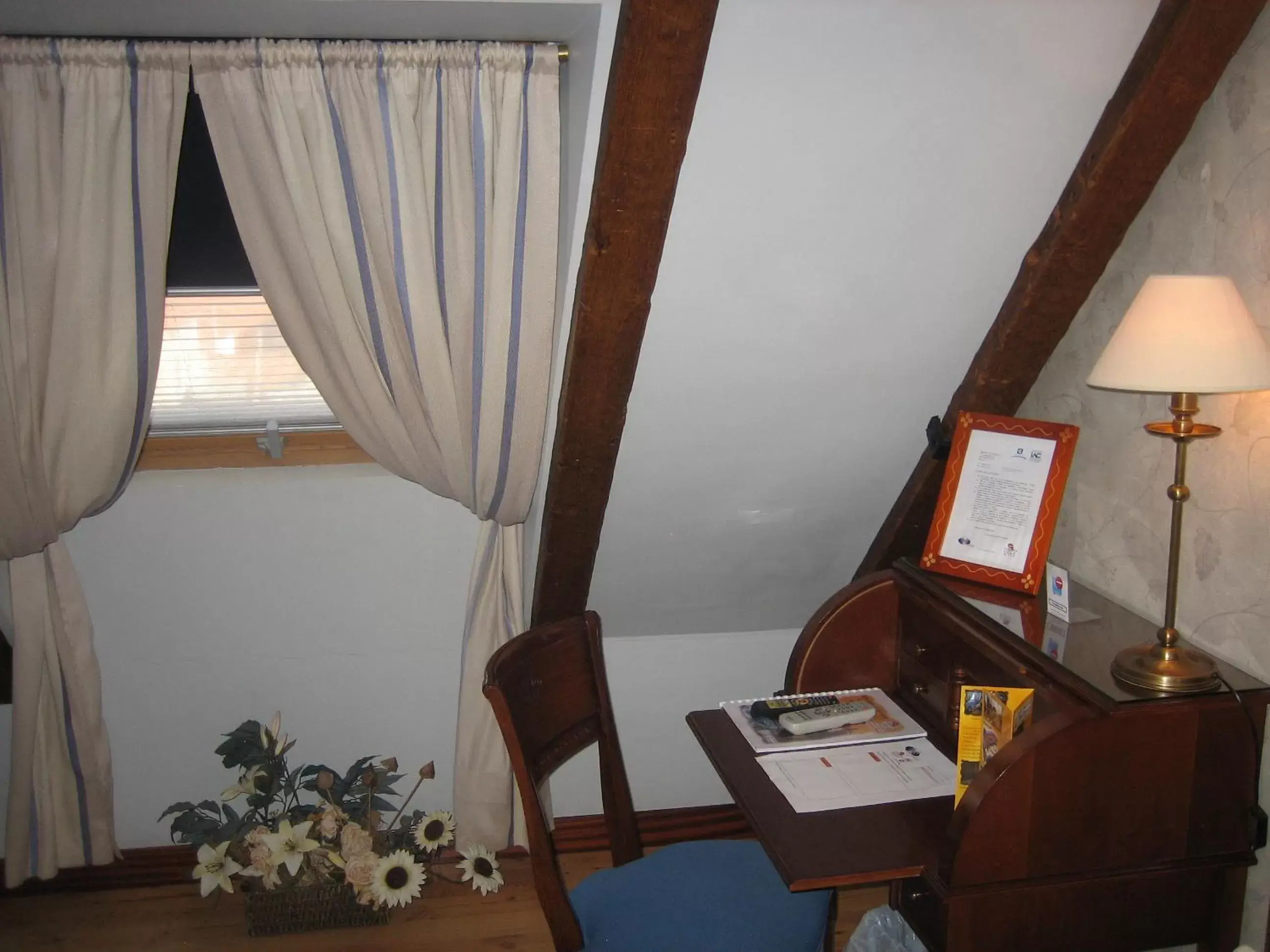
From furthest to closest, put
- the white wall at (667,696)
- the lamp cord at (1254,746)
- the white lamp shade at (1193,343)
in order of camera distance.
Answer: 1. the white wall at (667,696)
2. the lamp cord at (1254,746)
3. the white lamp shade at (1193,343)

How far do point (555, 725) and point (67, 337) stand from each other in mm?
1236

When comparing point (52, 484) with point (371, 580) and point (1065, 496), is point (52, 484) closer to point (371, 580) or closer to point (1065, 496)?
point (371, 580)

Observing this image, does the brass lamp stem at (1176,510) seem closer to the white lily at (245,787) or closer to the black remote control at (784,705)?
the black remote control at (784,705)

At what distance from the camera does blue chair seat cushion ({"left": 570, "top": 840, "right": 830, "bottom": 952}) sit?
67.9 inches

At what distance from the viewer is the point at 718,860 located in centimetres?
191

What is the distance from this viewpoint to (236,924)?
97.9 inches

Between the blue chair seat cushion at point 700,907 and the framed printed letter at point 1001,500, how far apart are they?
653mm

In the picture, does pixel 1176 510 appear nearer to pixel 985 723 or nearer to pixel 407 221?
pixel 985 723

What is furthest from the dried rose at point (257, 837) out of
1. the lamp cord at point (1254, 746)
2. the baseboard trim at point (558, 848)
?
the lamp cord at point (1254, 746)

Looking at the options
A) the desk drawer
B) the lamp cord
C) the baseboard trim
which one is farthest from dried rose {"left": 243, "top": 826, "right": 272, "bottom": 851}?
the lamp cord

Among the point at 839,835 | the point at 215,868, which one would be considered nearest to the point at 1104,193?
the point at 839,835

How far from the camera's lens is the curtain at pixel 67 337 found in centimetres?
193

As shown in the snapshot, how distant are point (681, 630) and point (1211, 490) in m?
1.37

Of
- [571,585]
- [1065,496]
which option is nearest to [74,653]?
[571,585]
